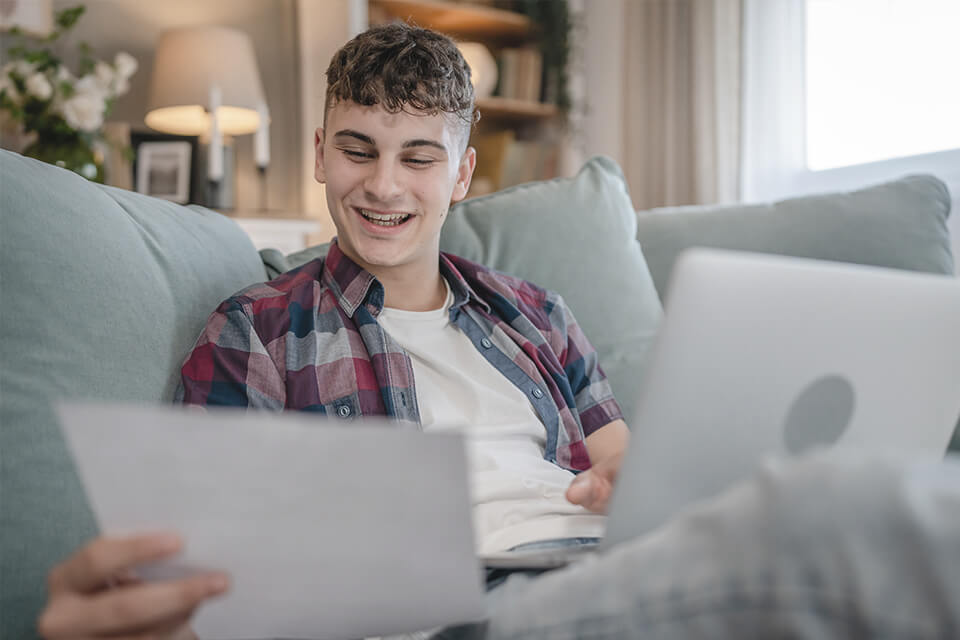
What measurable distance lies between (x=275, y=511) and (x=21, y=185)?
1.73 feet

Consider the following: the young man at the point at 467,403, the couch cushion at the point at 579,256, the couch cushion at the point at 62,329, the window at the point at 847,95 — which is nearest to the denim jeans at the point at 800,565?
the young man at the point at 467,403

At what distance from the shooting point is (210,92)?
2.48 meters

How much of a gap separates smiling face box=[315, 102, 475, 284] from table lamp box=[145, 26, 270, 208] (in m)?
1.53

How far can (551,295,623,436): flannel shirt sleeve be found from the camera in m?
1.21

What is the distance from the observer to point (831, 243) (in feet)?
4.90

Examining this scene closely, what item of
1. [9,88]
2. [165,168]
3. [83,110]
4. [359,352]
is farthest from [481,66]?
[359,352]

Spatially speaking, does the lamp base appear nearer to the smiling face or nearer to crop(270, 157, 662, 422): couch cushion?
crop(270, 157, 662, 422): couch cushion

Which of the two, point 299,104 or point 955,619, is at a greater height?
point 299,104

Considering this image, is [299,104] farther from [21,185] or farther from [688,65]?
[21,185]

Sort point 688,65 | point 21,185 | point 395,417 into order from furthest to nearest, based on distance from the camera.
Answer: point 688,65 → point 395,417 → point 21,185

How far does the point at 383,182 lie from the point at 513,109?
2.36m

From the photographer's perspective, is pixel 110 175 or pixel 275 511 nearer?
pixel 275 511

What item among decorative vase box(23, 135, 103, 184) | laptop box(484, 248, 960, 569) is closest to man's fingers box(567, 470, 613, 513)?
laptop box(484, 248, 960, 569)

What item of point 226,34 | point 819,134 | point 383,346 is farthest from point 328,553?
point 819,134
